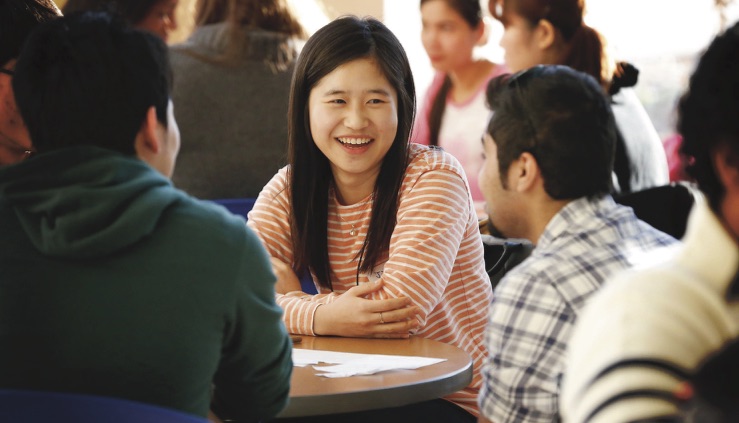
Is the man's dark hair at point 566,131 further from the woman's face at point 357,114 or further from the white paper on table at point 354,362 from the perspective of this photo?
the woman's face at point 357,114

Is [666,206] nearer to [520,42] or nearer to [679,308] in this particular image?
[520,42]

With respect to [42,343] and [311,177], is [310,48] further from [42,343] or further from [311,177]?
[42,343]

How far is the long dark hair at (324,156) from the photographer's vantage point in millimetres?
2342

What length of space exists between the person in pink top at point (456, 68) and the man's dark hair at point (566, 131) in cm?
246

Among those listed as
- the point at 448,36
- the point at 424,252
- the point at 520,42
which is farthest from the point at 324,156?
the point at 448,36

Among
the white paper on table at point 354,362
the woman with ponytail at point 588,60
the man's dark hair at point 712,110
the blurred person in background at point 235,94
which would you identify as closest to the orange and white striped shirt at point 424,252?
the white paper on table at point 354,362

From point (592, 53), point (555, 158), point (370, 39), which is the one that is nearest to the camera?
point (555, 158)

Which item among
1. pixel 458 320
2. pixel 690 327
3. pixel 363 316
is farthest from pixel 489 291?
pixel 690 327

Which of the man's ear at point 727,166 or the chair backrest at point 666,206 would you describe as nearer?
the man's ear at point 727,166

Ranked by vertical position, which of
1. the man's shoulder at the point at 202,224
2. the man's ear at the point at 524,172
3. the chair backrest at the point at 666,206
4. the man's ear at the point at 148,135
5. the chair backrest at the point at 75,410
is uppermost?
the man's ear at the point at 148,135

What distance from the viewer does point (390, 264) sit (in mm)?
2199

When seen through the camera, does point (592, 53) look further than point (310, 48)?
Yes

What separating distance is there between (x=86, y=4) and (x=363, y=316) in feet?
6.71

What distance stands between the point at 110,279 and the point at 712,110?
0.80 m
